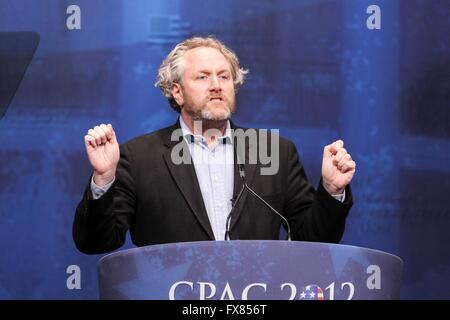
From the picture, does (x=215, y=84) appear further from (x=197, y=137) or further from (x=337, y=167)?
(x=337, y=167)

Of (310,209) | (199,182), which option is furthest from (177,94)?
(310,209)

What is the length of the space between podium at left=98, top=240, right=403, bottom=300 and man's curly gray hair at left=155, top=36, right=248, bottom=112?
1.23m

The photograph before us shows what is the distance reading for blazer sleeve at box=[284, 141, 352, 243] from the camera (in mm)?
2824

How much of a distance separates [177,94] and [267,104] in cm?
50

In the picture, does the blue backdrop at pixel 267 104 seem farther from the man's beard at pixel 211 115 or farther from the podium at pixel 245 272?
the podium at pixel 245 272

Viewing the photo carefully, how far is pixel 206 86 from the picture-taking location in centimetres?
318

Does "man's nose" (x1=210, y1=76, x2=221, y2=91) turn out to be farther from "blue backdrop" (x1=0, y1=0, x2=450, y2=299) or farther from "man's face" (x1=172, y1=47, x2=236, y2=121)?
"blue backdrop" (x1=0, y1=0, x2=450, y2=299)

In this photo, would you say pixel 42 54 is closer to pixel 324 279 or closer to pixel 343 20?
pixel 343 20

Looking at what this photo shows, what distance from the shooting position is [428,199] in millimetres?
3770

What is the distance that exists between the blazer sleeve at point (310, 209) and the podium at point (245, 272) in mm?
650

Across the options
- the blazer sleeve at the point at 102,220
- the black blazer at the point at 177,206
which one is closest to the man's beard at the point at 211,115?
the black blazer at the point at 177,206

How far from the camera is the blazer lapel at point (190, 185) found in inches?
115

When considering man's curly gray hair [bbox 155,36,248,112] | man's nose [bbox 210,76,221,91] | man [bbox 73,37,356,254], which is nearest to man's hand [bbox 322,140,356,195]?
man [bbox 73,37,356,254]

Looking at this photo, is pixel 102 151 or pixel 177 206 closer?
pixel 102 151
